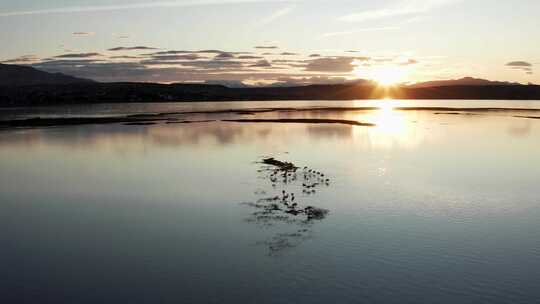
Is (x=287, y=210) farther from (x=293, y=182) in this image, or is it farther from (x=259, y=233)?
A: (x=293, y=182)

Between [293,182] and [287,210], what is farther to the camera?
[293,182]

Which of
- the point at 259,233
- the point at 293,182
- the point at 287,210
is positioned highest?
the point at 293,182

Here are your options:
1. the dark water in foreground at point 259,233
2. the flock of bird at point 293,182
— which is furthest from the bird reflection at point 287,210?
the dark water in foreground at point 259,233

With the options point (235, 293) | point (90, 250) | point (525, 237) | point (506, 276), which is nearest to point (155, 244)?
point (90, 250)

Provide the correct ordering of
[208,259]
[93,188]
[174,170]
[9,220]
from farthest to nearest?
[174,170] → [93,188] → [9,220] → [208,259]

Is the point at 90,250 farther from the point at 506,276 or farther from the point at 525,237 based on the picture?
the point at 525,237

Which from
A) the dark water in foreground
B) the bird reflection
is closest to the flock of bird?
the bird reflection

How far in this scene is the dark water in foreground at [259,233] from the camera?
14.7m

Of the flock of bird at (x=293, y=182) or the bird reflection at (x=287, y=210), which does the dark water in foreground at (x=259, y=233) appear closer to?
the bird reflection at (x=287, y=210)

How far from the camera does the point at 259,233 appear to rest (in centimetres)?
2042

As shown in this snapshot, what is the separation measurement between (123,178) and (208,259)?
740 inches

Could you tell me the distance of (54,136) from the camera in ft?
205

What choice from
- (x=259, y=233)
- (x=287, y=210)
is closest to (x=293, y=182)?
(x=287, y=210)

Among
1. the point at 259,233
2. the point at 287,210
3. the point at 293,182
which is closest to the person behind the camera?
the point at 259,233
